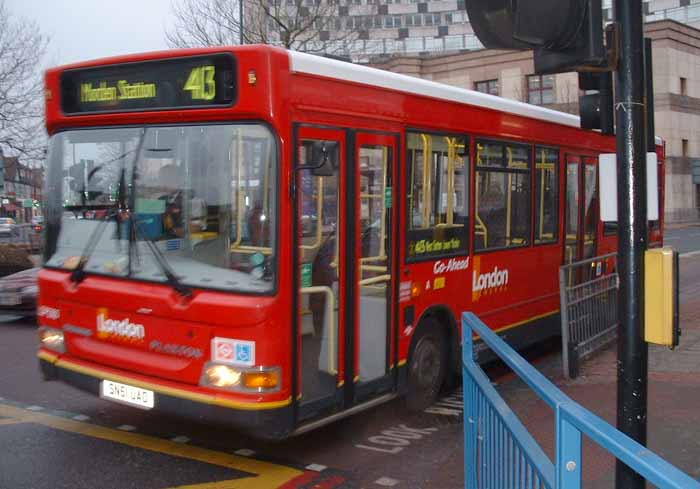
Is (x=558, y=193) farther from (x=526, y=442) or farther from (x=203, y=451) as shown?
(x=526, y=442)

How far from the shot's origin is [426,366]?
686cm

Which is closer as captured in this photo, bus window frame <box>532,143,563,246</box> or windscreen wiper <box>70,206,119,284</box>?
windscreen wiper <box>70,206,119,284</box>

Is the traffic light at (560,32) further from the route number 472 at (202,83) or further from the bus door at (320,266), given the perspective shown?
the route number 472 at (202,83)

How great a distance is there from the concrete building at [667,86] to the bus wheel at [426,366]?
42.7 meters

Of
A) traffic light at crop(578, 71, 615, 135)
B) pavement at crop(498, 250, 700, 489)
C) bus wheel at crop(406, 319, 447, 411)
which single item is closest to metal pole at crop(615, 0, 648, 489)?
traffic light at crop(578, 71, 615, 135)

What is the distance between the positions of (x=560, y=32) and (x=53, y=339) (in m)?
4.43

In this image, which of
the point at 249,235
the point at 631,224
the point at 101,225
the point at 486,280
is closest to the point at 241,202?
the point at 249,235

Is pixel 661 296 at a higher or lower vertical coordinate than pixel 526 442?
higher

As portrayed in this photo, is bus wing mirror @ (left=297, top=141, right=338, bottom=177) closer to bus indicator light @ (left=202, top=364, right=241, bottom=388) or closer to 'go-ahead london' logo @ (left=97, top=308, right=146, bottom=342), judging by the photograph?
bus indicator light @ (left=202, top=364, right=241, bottom=388)

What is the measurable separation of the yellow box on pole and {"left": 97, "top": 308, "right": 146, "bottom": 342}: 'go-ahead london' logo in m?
3.38

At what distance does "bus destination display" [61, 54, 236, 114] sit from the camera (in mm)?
5129

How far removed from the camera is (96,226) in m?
5.73

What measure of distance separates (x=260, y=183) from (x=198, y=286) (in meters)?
0.81

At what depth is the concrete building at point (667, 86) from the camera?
4878cm
